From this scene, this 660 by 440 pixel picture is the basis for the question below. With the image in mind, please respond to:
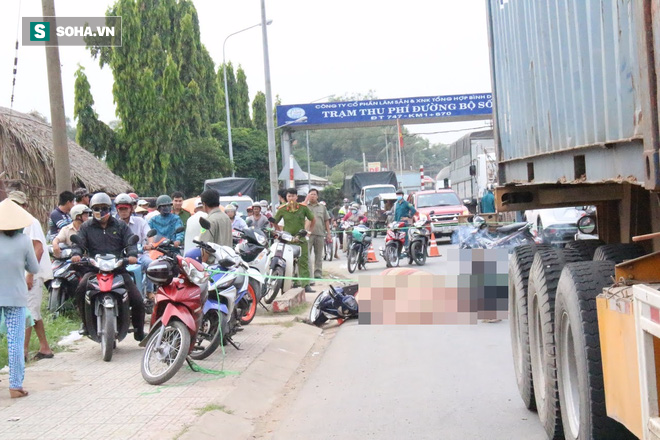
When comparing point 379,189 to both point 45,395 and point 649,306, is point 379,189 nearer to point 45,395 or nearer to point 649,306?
point 45,395

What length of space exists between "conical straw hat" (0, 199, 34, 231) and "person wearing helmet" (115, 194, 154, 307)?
3.41 m

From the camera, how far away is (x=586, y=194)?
20.2 feet

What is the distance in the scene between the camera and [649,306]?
10.8 feet

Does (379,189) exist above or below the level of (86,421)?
above

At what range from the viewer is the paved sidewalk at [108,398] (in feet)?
20.2

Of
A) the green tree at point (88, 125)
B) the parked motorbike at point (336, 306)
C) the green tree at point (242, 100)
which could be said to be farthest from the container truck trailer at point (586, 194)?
the green tree at point (242, 100)

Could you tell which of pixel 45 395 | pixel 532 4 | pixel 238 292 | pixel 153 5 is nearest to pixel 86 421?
pixel 45 395

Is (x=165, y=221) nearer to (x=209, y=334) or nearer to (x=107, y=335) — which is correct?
(x=107, y=335)

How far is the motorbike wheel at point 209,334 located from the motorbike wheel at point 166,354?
0.81 m

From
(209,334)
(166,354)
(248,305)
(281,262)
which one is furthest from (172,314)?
(281,262)

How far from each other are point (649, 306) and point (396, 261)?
17.2 meters

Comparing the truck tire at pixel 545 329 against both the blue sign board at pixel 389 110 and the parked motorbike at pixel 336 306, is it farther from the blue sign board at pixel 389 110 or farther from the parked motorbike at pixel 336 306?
the blue sign board at pixel 389 110

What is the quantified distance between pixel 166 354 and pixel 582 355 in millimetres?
4365

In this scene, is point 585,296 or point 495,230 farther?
point 495,230
